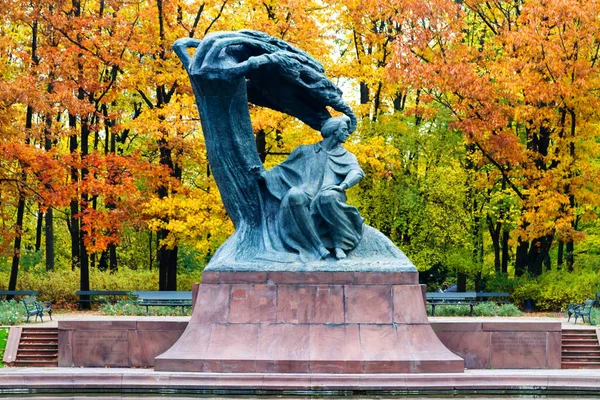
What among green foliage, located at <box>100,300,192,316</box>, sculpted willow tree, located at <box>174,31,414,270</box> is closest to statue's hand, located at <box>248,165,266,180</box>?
sculpted willow tree, located at <box>174,31,414,270</box>

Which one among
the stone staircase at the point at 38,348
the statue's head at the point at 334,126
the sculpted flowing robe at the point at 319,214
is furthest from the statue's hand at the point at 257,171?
the stone staircase at the point at 38,348

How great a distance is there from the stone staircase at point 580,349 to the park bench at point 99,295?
12096 millimetres

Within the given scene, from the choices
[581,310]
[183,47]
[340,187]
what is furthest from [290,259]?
[581,310]

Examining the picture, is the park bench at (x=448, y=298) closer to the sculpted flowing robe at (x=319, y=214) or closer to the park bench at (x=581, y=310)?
the park bench at (x=581, y=310)

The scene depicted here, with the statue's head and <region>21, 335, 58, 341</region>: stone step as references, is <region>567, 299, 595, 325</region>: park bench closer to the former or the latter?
the statue's head

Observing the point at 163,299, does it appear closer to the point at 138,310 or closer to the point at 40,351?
the point at 138,310

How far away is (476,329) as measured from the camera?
43.4ft

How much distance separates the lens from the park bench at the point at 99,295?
75.1 ft

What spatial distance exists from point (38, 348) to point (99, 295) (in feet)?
31.0

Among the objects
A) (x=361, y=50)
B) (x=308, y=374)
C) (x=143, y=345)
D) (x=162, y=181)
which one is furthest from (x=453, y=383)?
(x=361, y=50)

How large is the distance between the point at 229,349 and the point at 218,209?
10829mm

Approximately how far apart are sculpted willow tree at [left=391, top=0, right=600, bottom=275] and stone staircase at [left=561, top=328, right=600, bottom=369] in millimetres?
7797

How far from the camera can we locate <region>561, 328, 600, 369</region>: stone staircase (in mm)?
13781

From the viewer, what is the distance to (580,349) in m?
14.3
